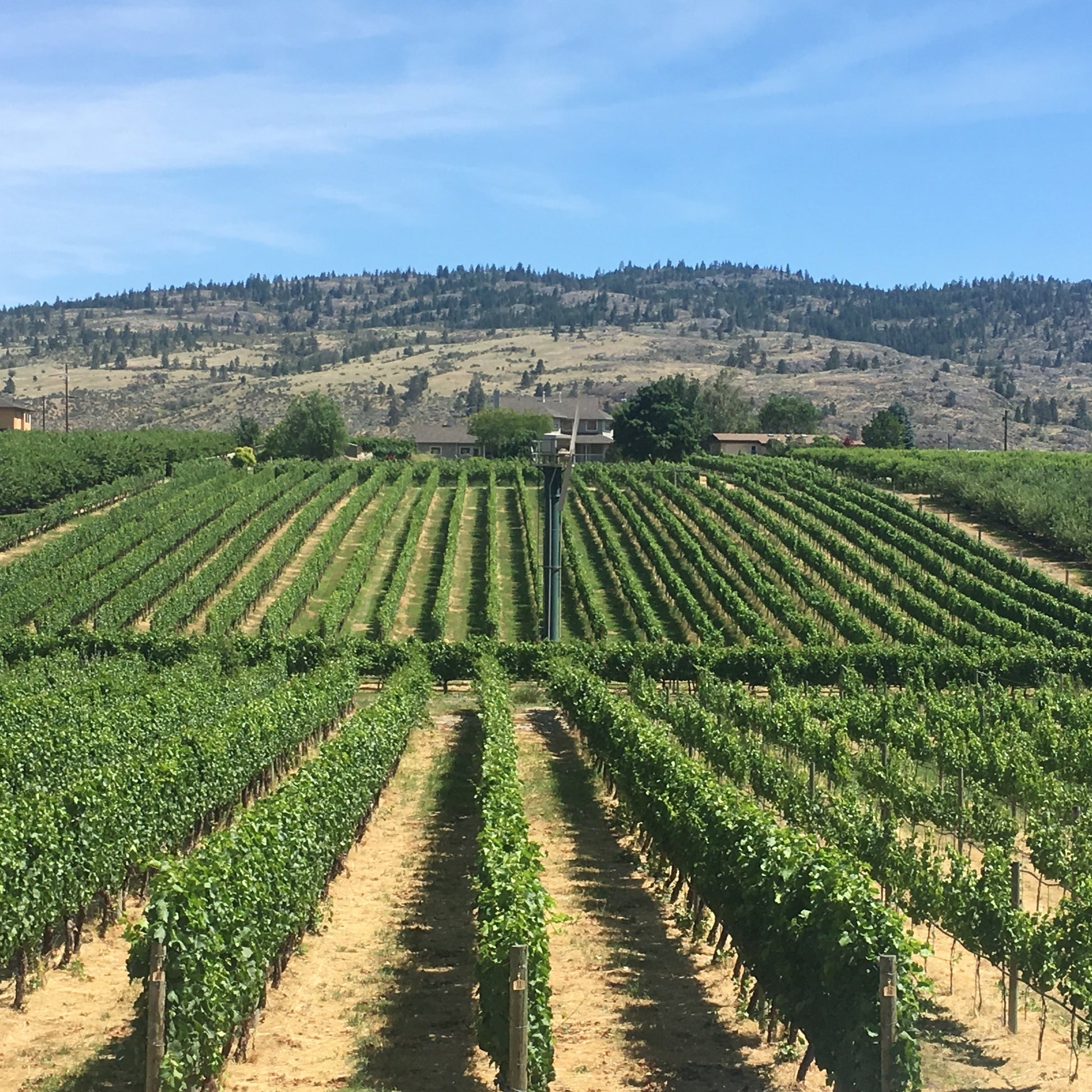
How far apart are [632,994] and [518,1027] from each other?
15.2 ft

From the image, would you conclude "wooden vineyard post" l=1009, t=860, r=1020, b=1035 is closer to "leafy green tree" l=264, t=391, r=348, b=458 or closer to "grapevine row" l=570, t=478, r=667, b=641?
"grapevine row" l=570, t=478, r=667, b=641

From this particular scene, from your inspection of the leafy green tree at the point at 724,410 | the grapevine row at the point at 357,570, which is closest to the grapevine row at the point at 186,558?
the grapevine row at the point at 357,570

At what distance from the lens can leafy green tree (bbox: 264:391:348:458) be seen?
388ft

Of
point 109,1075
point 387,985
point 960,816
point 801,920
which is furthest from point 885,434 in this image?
point 109,1075

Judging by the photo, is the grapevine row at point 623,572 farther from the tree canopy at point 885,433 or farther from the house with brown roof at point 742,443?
the tree canopy at point 885,433

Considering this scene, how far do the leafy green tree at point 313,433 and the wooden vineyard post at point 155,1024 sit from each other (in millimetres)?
106315

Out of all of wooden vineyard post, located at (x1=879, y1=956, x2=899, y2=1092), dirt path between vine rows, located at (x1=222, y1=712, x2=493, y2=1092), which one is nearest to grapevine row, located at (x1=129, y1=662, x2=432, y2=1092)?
dirt path between vine rows, located at (x1=222, y1=712, x2=493, y2=1092)

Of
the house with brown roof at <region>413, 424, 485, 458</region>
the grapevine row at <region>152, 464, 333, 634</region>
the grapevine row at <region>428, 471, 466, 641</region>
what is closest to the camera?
the grapevine row at <region>152, 464, 333, 634</region>

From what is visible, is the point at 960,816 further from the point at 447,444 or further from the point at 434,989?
the point at 447,444

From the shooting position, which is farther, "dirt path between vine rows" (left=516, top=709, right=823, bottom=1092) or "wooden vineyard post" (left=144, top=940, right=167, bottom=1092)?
"dirt path between vine rows" (left=516, top=709, right=823, bottom=1092)

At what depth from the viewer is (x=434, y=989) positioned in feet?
54.0

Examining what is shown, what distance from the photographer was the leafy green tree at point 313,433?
118 m

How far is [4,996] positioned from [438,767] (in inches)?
714

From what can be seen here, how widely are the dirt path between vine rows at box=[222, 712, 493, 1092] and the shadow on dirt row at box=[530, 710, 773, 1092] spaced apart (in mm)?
1905
